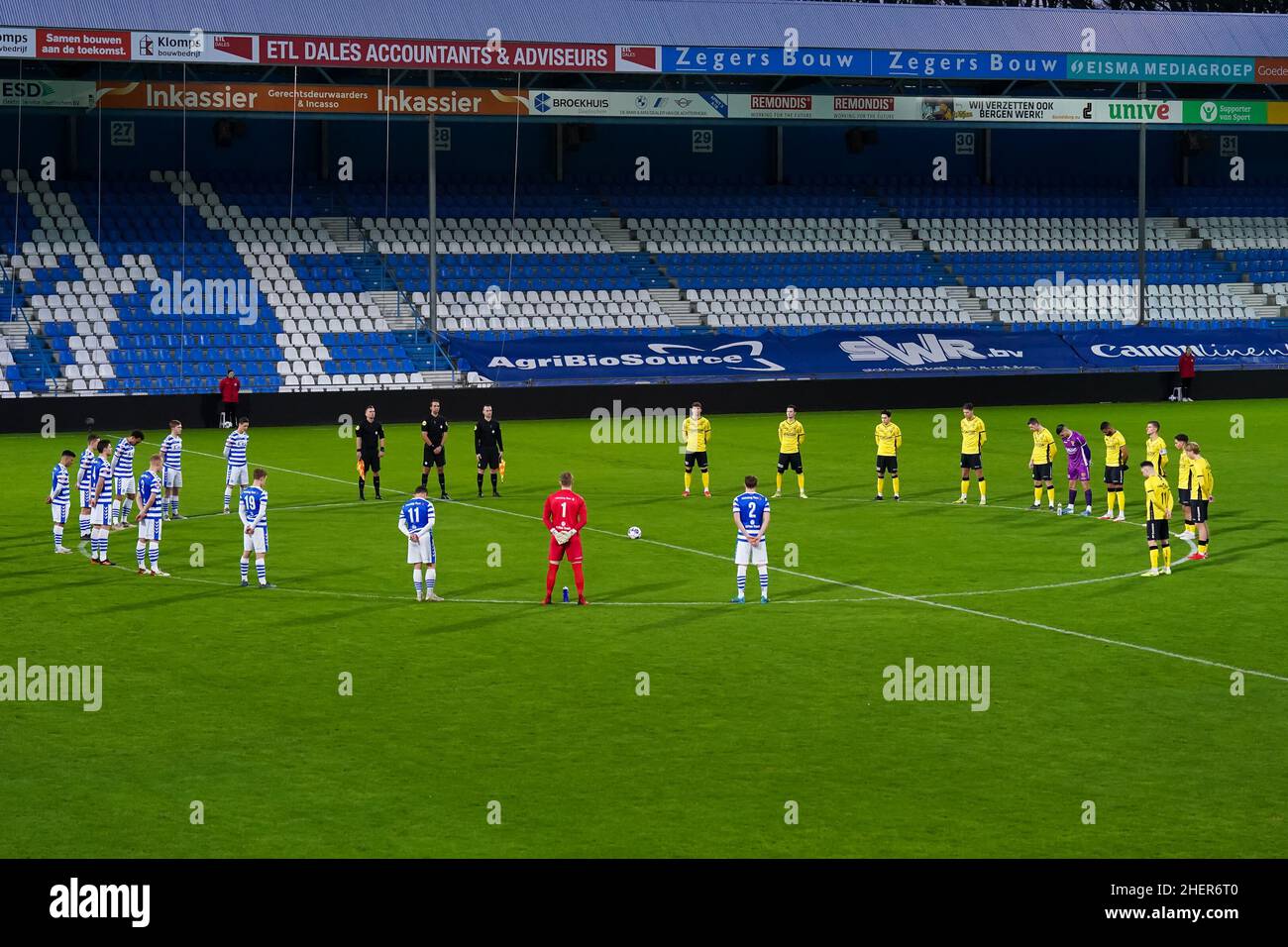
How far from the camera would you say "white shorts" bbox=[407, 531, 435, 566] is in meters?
22.7

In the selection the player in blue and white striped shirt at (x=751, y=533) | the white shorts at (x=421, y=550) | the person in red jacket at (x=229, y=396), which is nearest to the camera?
the player in blue and white striped shirt at (x=751, y=533)

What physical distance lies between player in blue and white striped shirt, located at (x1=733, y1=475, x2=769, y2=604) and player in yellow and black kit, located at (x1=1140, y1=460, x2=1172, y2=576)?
551cm

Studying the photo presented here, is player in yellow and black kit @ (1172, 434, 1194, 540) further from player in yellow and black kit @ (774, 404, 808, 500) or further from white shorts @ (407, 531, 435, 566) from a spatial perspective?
white shorts @ (407, 531, 435, 566)

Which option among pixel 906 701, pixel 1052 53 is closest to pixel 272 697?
pixel 906 701

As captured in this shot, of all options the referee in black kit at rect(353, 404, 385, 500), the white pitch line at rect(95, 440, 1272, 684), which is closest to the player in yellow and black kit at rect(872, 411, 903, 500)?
the white pitch line at rect(95, 440, 1272, 684)

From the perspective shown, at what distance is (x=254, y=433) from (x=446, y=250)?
14.5 meters

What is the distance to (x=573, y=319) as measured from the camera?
56438 millimetres

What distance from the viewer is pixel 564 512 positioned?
72.8ft

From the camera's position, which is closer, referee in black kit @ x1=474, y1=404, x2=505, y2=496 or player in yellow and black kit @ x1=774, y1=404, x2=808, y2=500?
player in yellow and black kit @ x1=774, y1=404, x2=808, y2=500

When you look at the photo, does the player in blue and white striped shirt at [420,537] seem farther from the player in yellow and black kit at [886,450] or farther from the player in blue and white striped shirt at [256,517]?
the player in yellow and black kit at [886,450]

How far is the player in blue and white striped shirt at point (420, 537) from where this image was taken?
73.0 ft

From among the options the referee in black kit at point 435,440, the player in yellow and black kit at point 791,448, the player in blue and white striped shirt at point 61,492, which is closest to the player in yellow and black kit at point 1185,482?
the player in yellow and black kit at point 791,448

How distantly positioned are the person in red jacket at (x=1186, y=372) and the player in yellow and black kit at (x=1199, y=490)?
28375 mm

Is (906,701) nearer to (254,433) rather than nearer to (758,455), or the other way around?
(758,455)
